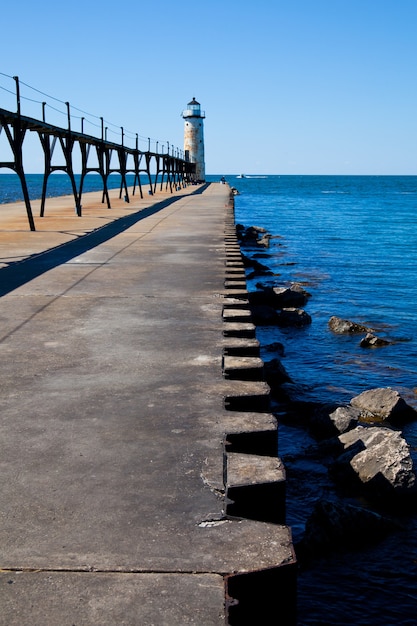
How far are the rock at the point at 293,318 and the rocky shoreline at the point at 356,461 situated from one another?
207 inches

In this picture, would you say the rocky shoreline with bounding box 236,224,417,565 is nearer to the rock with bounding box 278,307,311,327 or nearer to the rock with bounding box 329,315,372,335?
the rock with bounding box 329,315,372,335

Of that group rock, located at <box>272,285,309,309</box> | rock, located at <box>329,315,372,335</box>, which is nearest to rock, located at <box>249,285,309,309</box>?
rock, located at <box>272,285,309,309</box>

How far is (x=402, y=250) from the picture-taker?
35781mm

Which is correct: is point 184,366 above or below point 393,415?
above

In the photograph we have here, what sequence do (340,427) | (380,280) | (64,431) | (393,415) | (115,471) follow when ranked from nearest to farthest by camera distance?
1. (115,471)
2. (64,431)
3. (340,427)
4. (393,415)
5. (380,280)

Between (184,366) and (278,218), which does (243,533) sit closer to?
(184,366)

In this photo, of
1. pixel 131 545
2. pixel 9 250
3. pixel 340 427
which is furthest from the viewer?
pixel 9 250

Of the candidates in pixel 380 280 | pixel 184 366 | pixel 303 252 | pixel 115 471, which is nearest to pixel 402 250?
pixel 303 252

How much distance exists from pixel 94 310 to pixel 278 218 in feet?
171

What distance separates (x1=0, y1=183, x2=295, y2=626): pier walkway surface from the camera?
299 centimetres

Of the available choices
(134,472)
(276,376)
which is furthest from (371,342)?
(134,472)

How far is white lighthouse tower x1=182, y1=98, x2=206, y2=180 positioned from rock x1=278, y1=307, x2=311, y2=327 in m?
71.9

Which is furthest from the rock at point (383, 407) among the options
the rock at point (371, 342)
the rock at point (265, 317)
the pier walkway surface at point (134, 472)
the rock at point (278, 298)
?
the rock at point (278, 298)

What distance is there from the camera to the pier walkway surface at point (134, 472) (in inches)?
118
